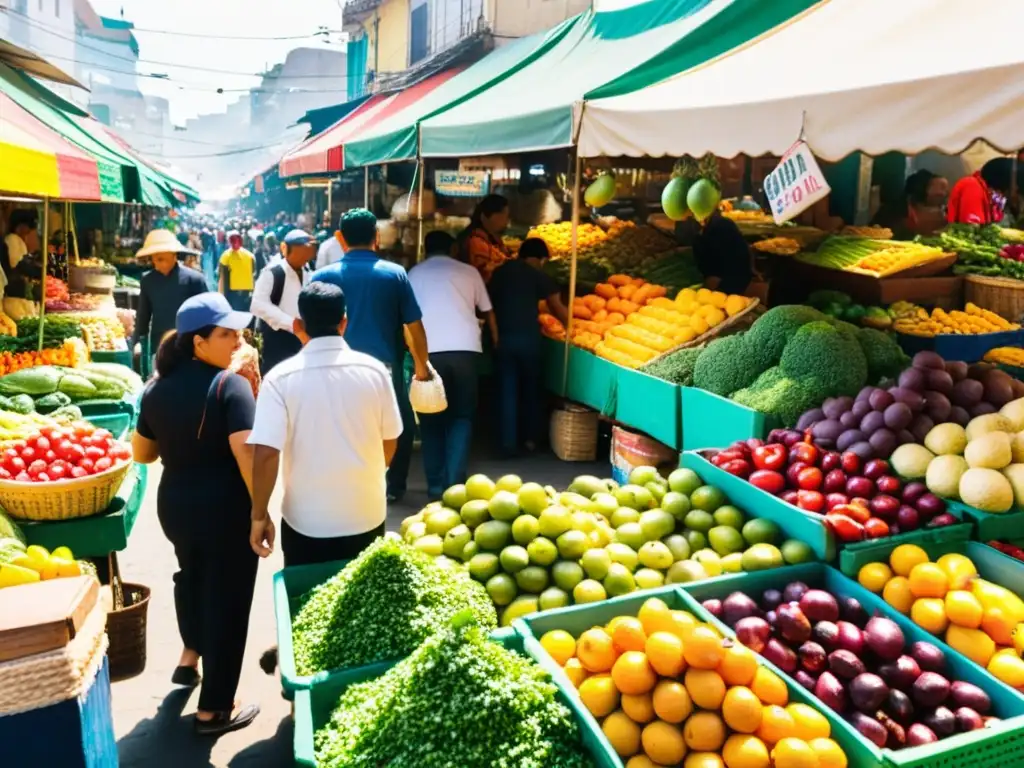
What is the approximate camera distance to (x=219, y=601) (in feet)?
11.6

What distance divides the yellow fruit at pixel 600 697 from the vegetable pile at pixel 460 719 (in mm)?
127

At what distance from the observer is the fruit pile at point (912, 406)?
13.0 feet

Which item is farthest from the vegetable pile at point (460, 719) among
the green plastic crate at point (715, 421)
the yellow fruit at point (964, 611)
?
the green plastic crate at point (715, 421)

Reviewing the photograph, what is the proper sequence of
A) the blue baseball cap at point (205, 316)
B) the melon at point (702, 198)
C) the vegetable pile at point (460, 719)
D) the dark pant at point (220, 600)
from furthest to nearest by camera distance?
the melon at point (702, 198) < the dark pant at point (220, 600) < the blue baseball cap at point (205, 316) < the vegetable pile at point (460, 719)

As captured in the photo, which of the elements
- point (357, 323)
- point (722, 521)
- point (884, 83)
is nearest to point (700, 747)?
point (722, 521)

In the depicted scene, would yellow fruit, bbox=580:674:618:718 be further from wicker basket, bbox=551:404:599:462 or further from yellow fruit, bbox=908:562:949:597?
wicker basket, bbox=551:404:599:462

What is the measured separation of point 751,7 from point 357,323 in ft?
11.0

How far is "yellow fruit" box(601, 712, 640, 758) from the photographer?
2355mm

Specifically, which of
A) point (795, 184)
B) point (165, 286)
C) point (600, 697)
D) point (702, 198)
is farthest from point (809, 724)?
point (165, 286)

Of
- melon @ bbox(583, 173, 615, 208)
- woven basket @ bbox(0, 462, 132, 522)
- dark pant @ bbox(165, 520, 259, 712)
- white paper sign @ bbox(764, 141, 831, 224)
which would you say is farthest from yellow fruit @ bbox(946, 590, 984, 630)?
melon @ bbox(583, 173, 615, 208)

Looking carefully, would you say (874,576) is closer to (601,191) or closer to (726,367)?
(726,367)

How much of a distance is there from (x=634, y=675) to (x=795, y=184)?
2524 millimetres

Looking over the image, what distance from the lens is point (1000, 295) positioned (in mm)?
7355

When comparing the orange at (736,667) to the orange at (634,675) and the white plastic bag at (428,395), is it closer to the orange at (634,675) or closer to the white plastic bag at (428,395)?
the orange at (634,675)
